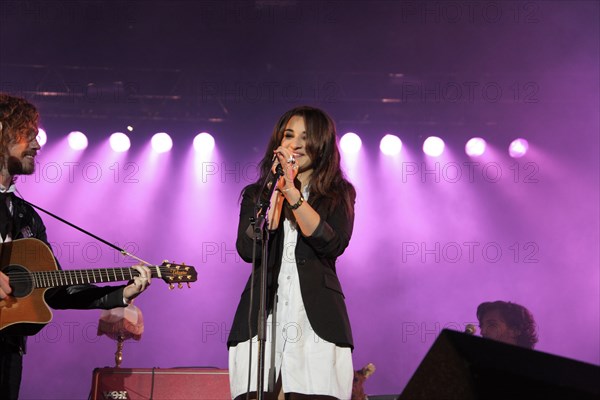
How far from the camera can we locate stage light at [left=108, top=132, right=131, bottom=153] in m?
7.52

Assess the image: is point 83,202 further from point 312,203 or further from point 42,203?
point 312,203

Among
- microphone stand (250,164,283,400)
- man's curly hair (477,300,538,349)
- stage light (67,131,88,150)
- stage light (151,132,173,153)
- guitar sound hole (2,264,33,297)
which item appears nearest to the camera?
microphone stand (250,164,283,400)

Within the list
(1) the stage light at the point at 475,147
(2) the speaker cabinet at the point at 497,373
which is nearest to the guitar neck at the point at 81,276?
(2) the speaker cabinet at the point at 497,373

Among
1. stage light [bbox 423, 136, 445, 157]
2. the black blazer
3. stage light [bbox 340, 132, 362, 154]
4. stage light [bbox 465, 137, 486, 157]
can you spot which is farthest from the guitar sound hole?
stage light [bbox 465, 137, 486, 157]

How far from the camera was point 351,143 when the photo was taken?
7.80 metres

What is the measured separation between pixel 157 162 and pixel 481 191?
3.47m

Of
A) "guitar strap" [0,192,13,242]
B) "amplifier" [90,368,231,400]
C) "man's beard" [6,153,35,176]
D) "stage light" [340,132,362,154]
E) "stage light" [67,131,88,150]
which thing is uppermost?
"stage light" [340,132,362,154]

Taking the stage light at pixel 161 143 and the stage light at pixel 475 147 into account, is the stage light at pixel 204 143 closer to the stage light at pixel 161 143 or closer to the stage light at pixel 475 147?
the stage light at pixel 161 143

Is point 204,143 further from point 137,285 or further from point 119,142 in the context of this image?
point 137,285

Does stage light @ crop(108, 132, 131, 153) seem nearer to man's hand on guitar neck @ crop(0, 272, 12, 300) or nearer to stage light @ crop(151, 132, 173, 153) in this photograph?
stage light @ crop(151, 132, 173, 153)

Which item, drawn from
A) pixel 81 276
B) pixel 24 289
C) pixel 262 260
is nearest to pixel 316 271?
pixel 262 260

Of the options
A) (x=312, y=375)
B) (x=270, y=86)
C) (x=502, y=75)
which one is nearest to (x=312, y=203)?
(x=312, y=375)

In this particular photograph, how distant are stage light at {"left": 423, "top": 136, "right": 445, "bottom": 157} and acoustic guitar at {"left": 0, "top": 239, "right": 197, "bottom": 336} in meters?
4.51

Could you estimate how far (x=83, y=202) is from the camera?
750 cm
